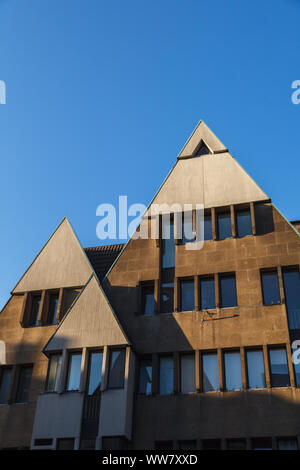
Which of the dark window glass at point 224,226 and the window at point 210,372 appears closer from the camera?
the window at point 210,372

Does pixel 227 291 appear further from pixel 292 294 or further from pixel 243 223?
pixel 243 223

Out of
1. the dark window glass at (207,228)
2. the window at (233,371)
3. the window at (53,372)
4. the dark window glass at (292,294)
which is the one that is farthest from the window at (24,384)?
the dark window glass at (292,294)

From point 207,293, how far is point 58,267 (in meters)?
9.00

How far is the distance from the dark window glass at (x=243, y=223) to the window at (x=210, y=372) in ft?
22.2

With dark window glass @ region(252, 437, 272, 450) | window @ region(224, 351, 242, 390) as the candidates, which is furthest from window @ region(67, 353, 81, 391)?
dark window glass @ region(252, 437, 272, 450)

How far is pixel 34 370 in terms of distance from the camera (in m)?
26.6

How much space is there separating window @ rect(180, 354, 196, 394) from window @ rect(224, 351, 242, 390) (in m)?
1.62

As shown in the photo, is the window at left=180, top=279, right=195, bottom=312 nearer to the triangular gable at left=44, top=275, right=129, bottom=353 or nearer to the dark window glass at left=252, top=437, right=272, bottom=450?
the triangular gable at left=44, top=275, right=129, bottom=353

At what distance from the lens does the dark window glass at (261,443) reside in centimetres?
2173

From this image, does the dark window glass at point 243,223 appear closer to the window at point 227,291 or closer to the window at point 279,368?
the window at point 227,291

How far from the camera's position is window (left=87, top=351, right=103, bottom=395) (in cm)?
2414
